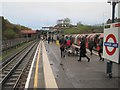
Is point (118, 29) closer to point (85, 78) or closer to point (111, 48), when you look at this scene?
point (111, 48)

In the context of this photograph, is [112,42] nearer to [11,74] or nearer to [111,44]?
[111,44]

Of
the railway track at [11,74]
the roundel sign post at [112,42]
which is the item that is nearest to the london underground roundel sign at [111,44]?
the roundel sign post at [112,42]

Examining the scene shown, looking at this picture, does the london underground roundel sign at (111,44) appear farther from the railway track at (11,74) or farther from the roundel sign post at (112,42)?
the railway track at (11,74)

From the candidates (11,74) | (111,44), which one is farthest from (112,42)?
(11,74)

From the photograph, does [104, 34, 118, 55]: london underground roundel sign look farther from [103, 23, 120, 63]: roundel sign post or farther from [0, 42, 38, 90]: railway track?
[0, 42, 38, 90]: railway track

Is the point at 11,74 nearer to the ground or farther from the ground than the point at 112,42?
nearer to the ground

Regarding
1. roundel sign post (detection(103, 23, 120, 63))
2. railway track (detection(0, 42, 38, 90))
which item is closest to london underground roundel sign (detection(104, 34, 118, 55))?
roundel sign post (detection(103, 23, 120, 63))

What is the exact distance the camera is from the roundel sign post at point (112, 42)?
10.1 m

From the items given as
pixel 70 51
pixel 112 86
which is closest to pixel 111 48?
pixel 112 86

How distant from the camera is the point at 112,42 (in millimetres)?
10477

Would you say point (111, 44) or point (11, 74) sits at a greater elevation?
point (111, 44)

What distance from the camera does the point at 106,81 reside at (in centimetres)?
992

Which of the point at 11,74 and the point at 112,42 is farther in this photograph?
the point at 11,74

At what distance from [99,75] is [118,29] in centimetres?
236
